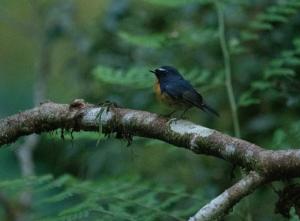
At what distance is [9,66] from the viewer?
10.5 m

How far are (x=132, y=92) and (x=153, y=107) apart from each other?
0.72 feet

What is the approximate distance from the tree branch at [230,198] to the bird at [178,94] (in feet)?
2.75

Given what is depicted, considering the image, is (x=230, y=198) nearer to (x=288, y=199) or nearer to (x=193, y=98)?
(x=288, y=199)

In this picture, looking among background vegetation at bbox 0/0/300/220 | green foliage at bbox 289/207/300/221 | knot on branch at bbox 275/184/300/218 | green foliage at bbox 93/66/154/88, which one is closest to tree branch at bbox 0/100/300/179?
knot on branch at bbox 275/184/300/218

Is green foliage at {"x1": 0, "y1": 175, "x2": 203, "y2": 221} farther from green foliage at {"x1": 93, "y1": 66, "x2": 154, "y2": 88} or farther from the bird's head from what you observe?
green foliage at {"x1": 93, "y1": 66, "x2": 154, "y2": 88}

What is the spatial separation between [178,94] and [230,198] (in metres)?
1.00

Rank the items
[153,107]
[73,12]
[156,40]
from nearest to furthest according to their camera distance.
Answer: [156,40] < [153,107] < [73,12]

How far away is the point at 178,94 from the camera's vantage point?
3570 millimetres

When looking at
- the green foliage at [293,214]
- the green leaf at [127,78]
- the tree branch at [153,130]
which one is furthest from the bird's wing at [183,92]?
the green leaf at [127,78]

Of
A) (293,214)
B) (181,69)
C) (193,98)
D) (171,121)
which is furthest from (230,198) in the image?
(181,69)

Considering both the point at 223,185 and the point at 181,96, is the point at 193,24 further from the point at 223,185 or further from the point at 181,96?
the point at 181,96

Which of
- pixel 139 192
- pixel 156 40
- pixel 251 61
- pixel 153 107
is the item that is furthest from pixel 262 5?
pixel 139 192

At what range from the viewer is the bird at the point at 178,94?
3.52 metres

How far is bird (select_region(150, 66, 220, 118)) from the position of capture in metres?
3.52
